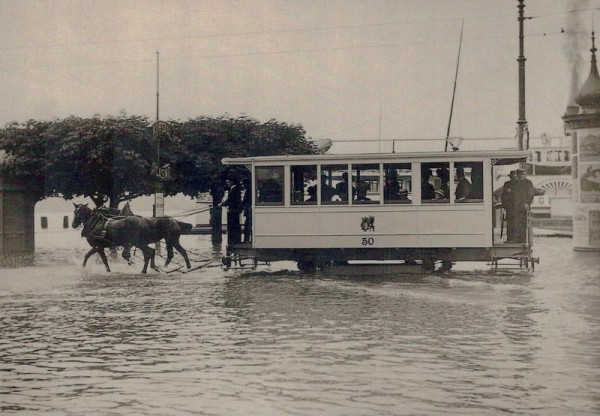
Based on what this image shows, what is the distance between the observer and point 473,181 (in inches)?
745


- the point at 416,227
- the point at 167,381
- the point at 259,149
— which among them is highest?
the point at 259,149

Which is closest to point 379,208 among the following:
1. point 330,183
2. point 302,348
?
point 330,183

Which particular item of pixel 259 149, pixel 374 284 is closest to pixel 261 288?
pixel 374 284

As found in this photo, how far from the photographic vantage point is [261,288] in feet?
53.0

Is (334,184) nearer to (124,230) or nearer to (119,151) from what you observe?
(124,230)

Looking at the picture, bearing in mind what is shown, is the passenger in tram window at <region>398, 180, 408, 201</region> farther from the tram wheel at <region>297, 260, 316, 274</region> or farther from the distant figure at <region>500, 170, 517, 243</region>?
the tram wheel at <region>297, 260, 316, 274</region>

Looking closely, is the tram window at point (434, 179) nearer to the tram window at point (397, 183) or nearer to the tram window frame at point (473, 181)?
the tram window frame at point (473, 181)

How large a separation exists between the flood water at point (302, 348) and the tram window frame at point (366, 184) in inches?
94.5

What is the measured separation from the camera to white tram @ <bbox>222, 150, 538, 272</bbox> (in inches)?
738

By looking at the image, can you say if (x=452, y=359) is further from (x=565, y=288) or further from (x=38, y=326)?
(x=565, y=288)

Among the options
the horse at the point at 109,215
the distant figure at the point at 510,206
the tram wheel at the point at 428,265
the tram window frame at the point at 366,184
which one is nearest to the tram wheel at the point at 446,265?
the tram wheel at the point at 428,265

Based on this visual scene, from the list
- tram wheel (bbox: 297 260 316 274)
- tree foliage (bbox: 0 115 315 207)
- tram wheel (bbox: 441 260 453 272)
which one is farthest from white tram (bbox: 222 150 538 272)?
tree foliage (bbox: 0 115 315 207)

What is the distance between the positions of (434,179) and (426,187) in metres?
0.27

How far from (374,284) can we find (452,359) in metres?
8.30
